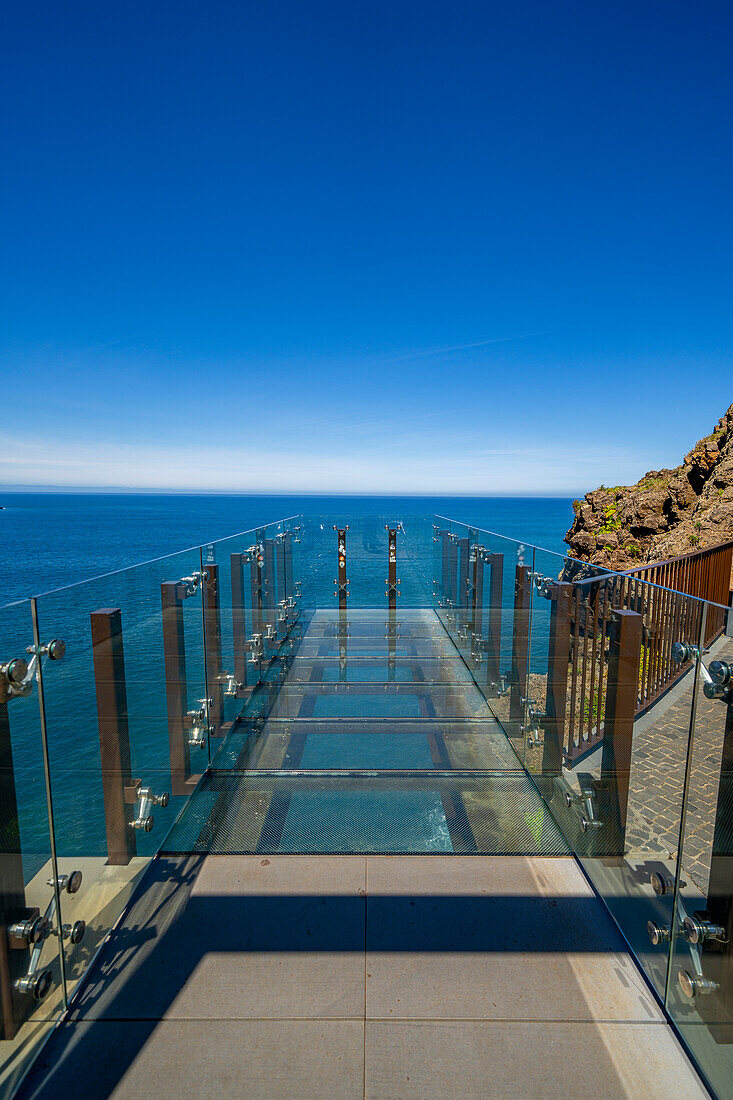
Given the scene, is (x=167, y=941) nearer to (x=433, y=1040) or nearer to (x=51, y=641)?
(x=433, y=1040)

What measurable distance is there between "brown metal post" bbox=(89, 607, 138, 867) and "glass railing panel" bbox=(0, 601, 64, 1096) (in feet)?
1.22

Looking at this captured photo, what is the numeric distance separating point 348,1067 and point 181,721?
1.63 m

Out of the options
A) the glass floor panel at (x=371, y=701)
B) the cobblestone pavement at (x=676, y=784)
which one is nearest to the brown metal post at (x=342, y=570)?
the glass floor panel at (x=371, y=701)

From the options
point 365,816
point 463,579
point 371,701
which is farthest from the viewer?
point 463,579

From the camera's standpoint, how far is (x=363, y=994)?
1714mm

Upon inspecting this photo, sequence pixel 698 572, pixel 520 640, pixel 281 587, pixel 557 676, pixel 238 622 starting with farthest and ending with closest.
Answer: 1. pixel 698 572
2. pixel 281 587
3. pixel 238 622
4. pixel 520 640
5. pixel 557 676

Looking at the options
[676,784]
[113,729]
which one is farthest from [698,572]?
[113,729]

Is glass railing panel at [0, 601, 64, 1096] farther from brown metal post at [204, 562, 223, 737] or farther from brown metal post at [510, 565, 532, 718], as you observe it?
brown metal post at [510, 565, 532, 718]

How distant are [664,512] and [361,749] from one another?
38.0 feet

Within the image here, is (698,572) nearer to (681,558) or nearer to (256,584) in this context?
(681,558)

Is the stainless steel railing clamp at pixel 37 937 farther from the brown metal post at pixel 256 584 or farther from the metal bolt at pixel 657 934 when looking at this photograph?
the brown metal post at pixel 256 584

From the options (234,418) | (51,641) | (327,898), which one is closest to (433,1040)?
(327,898)

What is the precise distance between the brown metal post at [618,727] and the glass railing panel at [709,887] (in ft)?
1.40

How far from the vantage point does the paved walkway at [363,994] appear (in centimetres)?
146
